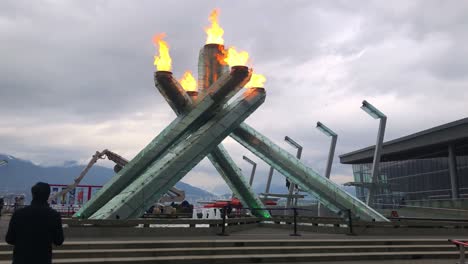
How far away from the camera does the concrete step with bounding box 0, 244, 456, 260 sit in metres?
11.1

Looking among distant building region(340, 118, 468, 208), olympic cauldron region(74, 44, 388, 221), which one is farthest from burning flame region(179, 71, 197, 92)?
distant building region(340, 118, 468, 208)

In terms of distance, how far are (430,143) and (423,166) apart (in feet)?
50.3

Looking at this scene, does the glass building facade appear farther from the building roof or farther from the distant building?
the building roof

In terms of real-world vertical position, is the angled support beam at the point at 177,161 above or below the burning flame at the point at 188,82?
below

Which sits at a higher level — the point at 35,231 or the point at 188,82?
the point at 188,82

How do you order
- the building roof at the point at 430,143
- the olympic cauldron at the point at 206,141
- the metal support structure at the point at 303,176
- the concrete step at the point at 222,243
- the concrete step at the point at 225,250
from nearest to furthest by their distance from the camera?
1. the concrete step at the point at 225,250
2. the concrete step at the point at 222,243
3. the olympic cauldron at the point at 206,141
4. the metal support structure at the point at 303,176
5. the building roof at the point at 430,143

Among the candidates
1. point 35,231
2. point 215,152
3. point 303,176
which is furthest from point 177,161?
point 35,231

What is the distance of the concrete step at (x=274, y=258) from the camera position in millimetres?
10859

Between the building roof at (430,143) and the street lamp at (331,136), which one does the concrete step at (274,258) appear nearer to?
the building roof at (430,143)

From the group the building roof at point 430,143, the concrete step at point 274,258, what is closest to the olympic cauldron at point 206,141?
the concrete step at point 274,258

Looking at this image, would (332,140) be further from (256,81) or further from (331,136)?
(256,81)

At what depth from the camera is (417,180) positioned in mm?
59062

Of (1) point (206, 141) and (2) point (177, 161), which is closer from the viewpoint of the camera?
(2) point (177, 161)

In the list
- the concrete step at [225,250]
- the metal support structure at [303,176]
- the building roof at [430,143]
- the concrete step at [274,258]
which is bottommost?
the concrete step at [274,258]
